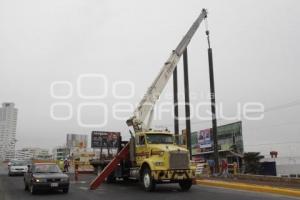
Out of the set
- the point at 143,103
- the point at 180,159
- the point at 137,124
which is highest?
the point at 143,103

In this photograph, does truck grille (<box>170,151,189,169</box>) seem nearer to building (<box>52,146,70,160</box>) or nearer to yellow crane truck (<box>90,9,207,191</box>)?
yellow crane truck (<box>90,9,207,191</box>)

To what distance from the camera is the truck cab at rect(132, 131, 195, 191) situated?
17.3 metres

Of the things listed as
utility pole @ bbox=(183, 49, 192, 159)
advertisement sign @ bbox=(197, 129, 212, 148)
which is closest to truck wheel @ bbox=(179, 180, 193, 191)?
utility pole @ bbox=(183, 49, 192, 159)

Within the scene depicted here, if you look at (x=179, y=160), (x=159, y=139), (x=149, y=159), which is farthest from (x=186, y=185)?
(x=159, y=139)

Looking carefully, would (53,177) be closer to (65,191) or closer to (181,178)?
(65,191)

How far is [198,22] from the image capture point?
32.2 meters

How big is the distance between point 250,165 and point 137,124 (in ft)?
126

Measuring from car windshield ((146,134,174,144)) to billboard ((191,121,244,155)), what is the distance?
139 ft

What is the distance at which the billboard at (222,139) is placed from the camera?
205 ft

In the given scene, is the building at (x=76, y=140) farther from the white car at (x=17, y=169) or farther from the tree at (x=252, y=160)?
the white car at (x=17, y=169)

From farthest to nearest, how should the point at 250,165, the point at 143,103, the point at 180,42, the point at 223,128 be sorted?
the point at 223,128, the point at 250,165, the point at 180,42, the point at 143,103

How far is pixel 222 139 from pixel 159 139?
1961 inches

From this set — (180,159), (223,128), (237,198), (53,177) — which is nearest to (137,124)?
(180,159)

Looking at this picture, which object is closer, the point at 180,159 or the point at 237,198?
the point at 237,198
